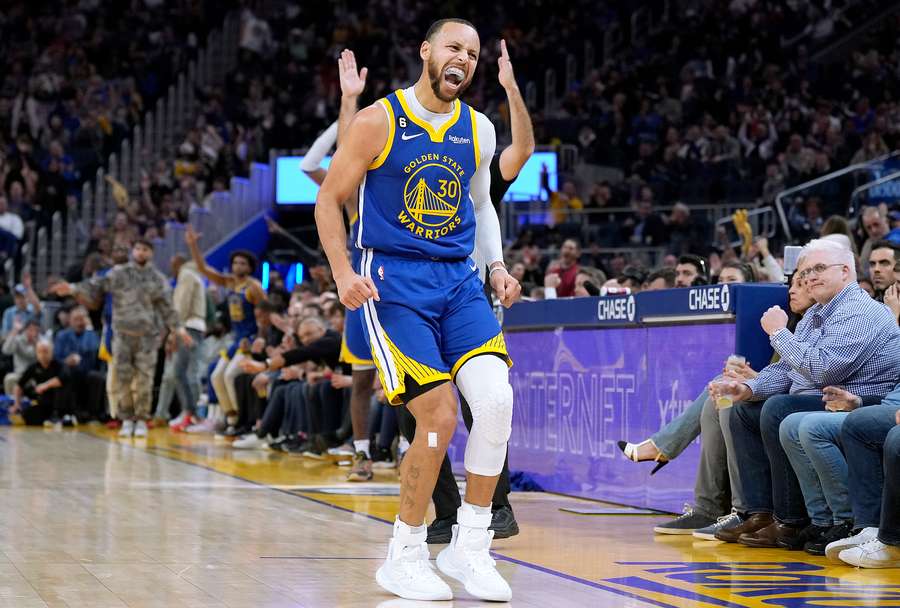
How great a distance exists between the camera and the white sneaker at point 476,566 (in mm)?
5059

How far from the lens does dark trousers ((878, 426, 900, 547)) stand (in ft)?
19.2

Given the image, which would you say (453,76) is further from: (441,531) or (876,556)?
(876,556)

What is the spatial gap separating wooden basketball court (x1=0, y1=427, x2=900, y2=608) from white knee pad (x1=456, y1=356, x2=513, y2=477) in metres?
0.51

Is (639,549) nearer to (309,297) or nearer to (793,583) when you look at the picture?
(793,583)

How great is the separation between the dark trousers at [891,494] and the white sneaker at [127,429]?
10606 mm

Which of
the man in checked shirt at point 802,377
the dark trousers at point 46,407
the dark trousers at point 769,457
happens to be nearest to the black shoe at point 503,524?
the man in checked shirt at point 802,377

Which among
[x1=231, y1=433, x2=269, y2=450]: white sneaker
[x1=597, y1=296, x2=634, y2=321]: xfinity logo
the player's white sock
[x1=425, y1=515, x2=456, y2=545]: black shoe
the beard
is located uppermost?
the beard

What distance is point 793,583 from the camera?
5594mm

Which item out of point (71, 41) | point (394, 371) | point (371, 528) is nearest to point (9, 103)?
point (71, 41)

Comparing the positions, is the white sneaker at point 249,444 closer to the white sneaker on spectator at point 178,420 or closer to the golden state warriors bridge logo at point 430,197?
the white sneaker on spectator at point 178,420

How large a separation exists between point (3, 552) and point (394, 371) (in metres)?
2.11

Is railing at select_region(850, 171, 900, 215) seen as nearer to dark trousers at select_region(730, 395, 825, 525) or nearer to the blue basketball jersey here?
dark trousers at select_region(730, 395, 825, 525)

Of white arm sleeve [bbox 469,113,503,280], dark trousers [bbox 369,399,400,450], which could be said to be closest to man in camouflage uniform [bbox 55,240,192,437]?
dark trousers [bbox 369,399,400,450]

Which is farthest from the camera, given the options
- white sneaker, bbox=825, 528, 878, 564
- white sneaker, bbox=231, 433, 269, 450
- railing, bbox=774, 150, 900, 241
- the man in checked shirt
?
railing, bbox=774, 150, 900, 241
